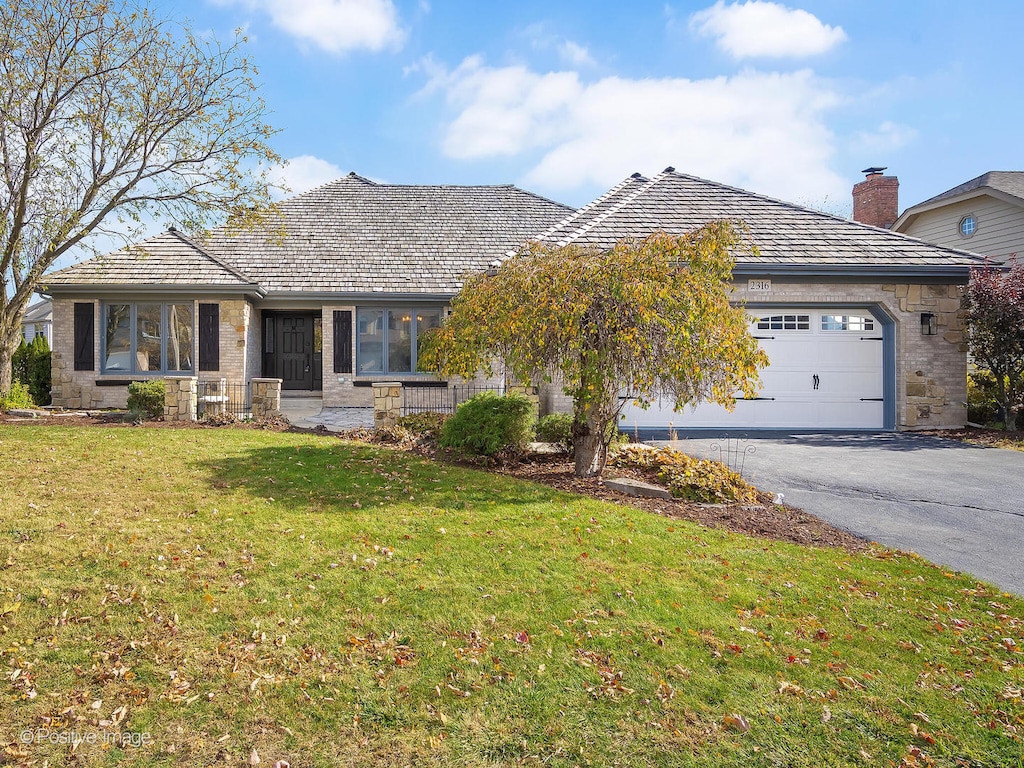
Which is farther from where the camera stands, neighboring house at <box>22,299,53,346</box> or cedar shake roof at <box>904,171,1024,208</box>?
neighboring house at <box>22,299,53,346</box>

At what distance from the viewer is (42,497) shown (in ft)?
19.7

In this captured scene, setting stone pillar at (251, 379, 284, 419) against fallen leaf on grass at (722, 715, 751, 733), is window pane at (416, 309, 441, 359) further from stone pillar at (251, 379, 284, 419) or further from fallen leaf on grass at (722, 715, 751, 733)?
fallen leaf on grass at (722, 715, 751, 733)

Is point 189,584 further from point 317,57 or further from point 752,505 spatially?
point 317,57

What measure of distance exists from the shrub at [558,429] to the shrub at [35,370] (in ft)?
46.4

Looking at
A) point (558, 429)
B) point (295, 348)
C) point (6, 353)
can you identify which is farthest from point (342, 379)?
point (558, 429)

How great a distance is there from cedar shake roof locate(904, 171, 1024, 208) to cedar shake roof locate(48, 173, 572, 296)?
1304 cm

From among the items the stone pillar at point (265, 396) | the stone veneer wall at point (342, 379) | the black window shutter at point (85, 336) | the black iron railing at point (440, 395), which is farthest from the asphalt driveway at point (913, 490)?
the black window shutter at point (85, 336)

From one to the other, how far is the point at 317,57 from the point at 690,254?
23.1 feet

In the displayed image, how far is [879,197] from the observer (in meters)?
20.9

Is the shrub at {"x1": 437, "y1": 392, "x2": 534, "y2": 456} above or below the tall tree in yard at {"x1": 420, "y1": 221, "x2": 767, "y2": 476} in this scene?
below

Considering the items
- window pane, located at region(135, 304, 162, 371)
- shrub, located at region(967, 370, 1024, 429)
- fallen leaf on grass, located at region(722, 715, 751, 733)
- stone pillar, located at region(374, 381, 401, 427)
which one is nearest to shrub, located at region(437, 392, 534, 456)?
stone pillar, located at region(374, 381, 401, 427)

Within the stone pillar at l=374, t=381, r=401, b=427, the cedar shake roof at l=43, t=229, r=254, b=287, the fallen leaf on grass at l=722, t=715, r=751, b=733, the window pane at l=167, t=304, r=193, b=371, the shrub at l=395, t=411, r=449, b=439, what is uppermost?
the cedar shake roof at l=43, t=229, r=254, b=287

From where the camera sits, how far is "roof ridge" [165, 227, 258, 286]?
15.1 metres

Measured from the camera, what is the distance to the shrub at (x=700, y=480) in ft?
23.0
